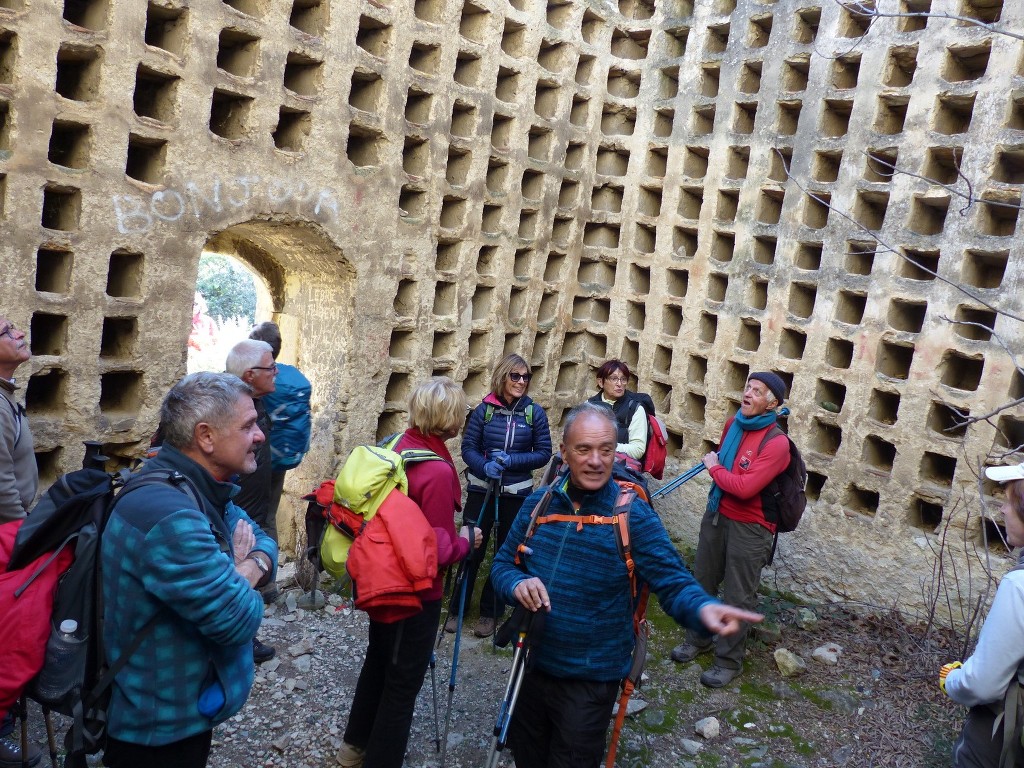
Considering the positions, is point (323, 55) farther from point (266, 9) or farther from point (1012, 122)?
point (1012, 122)

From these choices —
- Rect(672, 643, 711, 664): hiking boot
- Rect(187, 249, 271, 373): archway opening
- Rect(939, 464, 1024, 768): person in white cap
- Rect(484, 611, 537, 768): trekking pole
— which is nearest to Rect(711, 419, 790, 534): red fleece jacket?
Rect(672, 643, 711, 664): hiking boot

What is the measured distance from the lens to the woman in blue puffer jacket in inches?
224

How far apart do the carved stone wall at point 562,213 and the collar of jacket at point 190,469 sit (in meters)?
2.62

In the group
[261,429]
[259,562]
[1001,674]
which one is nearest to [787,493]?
[1001,674]

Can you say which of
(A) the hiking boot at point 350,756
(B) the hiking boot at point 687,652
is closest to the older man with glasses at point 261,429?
(A) the hiking boot at point 350,756

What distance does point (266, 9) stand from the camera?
550 cm

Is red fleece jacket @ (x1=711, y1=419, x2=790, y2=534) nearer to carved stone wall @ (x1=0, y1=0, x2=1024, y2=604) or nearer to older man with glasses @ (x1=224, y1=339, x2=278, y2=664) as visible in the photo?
carved stone wall @ (x1=0, y1=0, x2=1024, y2=604)

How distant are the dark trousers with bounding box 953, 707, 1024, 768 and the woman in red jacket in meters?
2.07

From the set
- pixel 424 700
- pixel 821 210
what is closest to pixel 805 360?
pixel 821 210

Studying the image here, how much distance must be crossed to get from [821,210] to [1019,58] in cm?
158

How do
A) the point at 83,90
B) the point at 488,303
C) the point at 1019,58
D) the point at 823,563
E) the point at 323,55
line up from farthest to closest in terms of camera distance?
the point at 488,303, the point at 823,563, the point at 323,55, the point at 1019,58, the point at 83,90

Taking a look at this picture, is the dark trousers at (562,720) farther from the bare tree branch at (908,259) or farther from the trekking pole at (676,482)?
the trekking pole at (676,482)

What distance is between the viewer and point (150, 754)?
103 inches

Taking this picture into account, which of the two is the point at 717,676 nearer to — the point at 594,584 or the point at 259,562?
the point at 594,584
